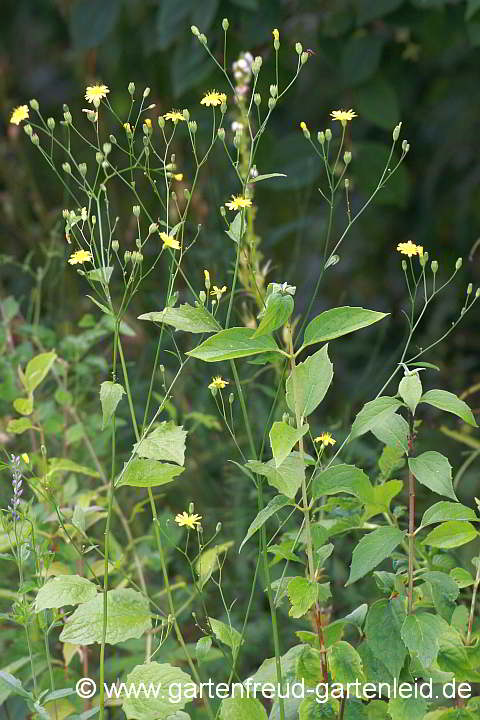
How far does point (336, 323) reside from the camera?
2.92 feet

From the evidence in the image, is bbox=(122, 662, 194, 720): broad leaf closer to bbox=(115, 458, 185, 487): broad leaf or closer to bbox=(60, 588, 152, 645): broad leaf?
bbox=(60, 588, 152, 645): broad leaf

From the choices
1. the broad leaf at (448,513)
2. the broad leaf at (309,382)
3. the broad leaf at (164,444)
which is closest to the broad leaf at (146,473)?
the broad leaf at (164,444)

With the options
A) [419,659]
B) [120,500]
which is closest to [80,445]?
[120,500]

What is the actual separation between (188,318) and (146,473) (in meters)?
0.14

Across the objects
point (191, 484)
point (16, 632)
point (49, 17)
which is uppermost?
point (49, 17)

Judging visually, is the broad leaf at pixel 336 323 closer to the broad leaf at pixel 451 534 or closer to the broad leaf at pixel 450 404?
the broad leaf at pixel 450 404

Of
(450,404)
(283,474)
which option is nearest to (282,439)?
(283,474)

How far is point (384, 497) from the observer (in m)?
1.02

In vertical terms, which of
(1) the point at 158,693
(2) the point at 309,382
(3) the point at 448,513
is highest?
(2) the point at 309,382

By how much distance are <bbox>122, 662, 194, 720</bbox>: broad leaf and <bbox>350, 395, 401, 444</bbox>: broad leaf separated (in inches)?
10.6

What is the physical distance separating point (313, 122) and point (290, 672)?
5.97ft

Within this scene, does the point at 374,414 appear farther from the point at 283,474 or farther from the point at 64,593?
the point at 64,593

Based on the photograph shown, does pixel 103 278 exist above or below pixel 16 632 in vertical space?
above

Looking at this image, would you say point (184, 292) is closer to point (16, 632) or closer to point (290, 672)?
point (16, 632)
